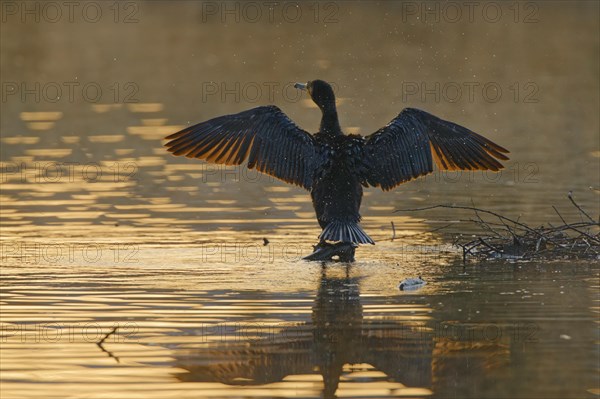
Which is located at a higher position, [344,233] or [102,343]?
[344,233]

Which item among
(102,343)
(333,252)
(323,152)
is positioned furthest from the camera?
(323,152)

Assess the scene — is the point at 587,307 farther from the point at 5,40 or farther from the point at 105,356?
the point at 5,40

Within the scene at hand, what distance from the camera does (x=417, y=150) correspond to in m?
10.3

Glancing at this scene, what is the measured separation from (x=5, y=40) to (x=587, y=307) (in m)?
23.4

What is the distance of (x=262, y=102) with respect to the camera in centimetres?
2008

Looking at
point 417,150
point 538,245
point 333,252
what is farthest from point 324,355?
point 417,150

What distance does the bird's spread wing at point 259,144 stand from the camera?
10.1 m

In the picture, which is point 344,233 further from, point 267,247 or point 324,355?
point 324,355

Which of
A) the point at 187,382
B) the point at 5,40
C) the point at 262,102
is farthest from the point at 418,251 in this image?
the point at 5,40

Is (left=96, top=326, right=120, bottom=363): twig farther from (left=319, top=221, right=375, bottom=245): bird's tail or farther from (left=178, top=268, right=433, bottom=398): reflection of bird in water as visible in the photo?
(left=319, top=221, right=375, bottom=245): bird's tail

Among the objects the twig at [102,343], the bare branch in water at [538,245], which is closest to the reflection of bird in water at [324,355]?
the twig at [102,343]

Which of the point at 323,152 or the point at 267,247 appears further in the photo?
the point at 267,247

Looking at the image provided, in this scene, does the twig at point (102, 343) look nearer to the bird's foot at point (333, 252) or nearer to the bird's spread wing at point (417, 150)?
the bird's foot at point (333, 252)

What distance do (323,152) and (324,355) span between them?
3.27 meters
